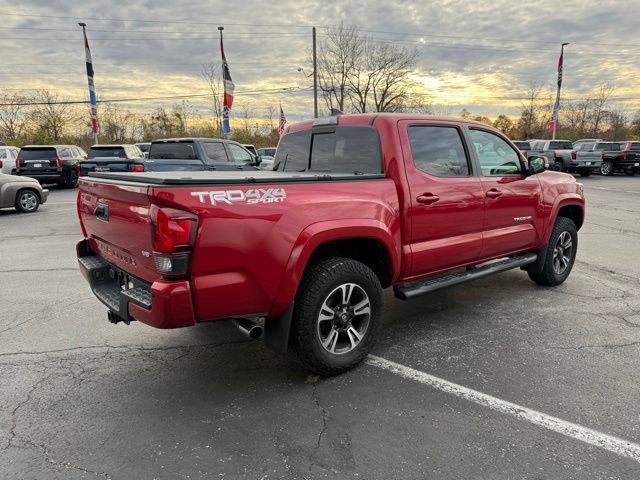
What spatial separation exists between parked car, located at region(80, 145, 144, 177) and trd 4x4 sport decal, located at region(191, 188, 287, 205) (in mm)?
7647

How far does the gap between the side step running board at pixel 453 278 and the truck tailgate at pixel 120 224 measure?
6.70 ft

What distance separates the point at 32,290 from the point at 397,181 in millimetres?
4598

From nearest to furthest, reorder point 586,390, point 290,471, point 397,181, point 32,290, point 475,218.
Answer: point 290,471 < point 586,390 < point 397,181 < point 475,218 < point 32,290

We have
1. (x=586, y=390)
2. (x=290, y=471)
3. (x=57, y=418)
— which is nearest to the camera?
(x=290, y=471)

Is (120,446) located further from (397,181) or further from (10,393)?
(397,181)

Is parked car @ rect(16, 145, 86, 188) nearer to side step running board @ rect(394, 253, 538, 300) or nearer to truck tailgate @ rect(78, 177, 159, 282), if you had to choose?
truck tailgate @ rect(78, 177, 159, 282)

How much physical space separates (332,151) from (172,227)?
202 centimetres

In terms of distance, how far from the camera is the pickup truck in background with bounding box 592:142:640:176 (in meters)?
24.0

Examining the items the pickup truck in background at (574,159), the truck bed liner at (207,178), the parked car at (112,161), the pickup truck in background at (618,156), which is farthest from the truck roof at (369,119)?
the pickup truck in background at (618,156)

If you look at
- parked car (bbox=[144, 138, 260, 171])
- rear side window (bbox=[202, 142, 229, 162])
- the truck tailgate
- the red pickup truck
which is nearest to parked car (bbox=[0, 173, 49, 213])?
parked car (bbox=[144, 138, 260, 171])

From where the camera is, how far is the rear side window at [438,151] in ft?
12.5

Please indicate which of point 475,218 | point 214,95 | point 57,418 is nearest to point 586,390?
point 475,218

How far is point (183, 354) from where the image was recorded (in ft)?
12.3

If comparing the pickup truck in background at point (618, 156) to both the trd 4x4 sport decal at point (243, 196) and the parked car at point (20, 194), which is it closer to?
the parked car at point (20, 194)
